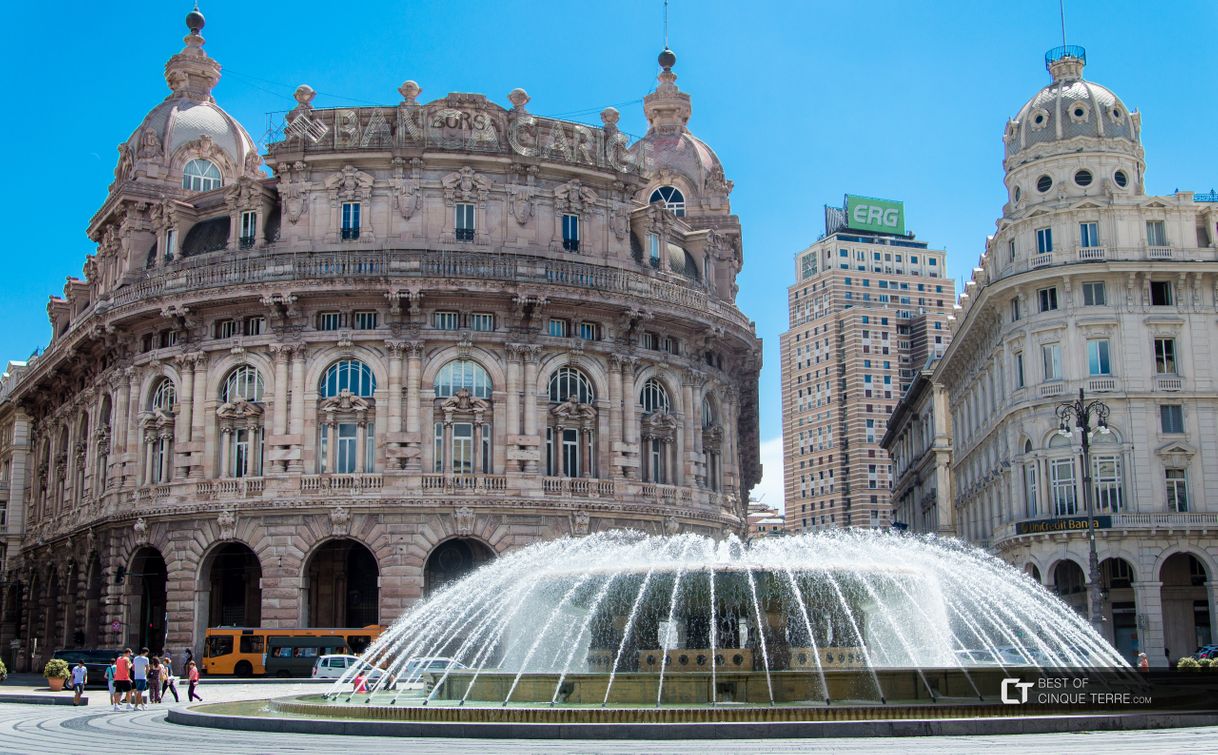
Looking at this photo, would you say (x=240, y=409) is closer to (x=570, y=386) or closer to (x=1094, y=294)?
(x=570, y=386)

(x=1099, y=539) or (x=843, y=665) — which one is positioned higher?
(x=1099, y=539)

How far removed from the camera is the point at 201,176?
215 ft

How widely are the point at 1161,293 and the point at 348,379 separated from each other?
30145mm

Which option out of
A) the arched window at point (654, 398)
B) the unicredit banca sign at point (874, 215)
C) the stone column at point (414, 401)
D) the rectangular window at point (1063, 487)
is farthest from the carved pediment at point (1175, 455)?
the unicredit banca sign at point (874, 215)

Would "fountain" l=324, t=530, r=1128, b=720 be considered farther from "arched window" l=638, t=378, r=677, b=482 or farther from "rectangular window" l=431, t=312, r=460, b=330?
"arched window" l=638, t=378, r=677, b=482

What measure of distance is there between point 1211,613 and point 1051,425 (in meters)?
8.44

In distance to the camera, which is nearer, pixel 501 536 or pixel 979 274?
pixel 501 536

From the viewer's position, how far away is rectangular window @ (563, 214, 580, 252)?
5553 cm

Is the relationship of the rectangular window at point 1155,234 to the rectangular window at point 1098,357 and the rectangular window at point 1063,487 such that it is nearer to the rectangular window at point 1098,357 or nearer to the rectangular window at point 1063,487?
the rectangular window at point 1098,357

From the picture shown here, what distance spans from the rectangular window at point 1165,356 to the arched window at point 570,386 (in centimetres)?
2074

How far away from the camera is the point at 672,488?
5494cm

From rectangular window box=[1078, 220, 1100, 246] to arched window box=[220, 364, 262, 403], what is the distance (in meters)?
31.0

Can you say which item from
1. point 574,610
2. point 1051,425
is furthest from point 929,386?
point 574,610

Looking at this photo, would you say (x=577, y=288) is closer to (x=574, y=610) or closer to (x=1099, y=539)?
(x=1099, y=539)
